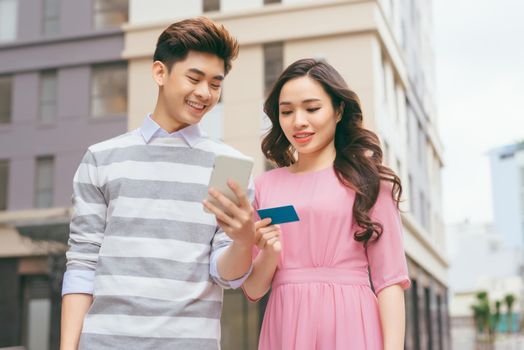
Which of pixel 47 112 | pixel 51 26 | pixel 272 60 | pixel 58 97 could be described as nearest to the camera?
pixel 272 60

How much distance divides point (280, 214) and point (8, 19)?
20.1 m

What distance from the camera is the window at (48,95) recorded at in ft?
66.3

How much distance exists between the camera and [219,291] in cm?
277

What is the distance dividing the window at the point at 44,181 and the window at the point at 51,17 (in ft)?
11.9

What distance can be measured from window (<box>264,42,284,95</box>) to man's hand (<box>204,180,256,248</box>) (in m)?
16.1

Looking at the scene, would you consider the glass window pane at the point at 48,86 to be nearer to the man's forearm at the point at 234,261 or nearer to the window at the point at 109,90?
the window at the point at 109,90

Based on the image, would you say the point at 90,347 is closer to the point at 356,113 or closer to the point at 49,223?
the point at 356,113

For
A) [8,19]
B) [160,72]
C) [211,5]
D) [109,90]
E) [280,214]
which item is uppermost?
[8,19]

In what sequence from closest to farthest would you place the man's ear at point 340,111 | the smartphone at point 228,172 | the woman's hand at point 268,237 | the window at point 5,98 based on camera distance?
1. the smartphone at point 228,172
2. the woman's hand at point 268,237
3. the man's ear at point 340,111
4. the window at point 5,98

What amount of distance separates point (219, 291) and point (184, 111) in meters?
0.70

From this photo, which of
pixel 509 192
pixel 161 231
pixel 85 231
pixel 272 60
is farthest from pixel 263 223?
pixel 509 192

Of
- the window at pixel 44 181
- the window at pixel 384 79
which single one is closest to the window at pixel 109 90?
the window at pixel 44 181

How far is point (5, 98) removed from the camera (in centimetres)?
2061

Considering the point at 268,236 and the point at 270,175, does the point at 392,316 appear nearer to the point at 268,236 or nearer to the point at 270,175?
the point at 268,236
